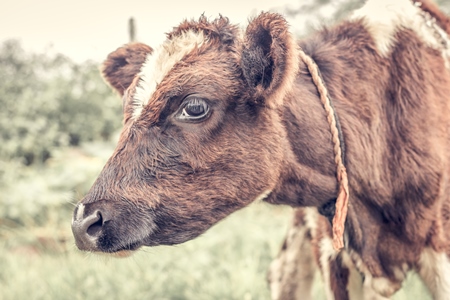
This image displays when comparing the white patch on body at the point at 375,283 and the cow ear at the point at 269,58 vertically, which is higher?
the cow ear at the point at 269,58

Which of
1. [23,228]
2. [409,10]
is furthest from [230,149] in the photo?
[23,228]

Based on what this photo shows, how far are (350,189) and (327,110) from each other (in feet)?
1.37

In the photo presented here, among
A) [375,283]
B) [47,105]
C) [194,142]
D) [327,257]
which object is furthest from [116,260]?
[47,105]

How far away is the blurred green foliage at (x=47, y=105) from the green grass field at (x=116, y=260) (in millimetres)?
1646

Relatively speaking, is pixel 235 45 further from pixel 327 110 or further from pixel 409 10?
pixel 409 10

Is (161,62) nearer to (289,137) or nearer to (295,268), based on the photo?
(289,137)

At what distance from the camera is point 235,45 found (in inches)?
84.0

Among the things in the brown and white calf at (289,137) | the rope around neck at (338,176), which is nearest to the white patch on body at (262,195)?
the brown and white calf at (289,137)

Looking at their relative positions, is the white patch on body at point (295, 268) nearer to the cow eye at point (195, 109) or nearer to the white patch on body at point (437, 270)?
the white patch on body at point (437, 270)

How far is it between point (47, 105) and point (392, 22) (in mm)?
7776

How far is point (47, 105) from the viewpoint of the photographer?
9.04 meters

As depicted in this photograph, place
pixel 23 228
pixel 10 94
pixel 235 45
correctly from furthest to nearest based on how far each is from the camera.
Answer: pixel 10 94 < pixel 23 228 < pixel 235 45

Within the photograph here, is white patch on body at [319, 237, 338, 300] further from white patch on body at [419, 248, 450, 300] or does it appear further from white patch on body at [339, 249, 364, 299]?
white patch on body at [419, 248, 450, 300]

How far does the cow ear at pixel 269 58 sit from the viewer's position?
193 centimetres
